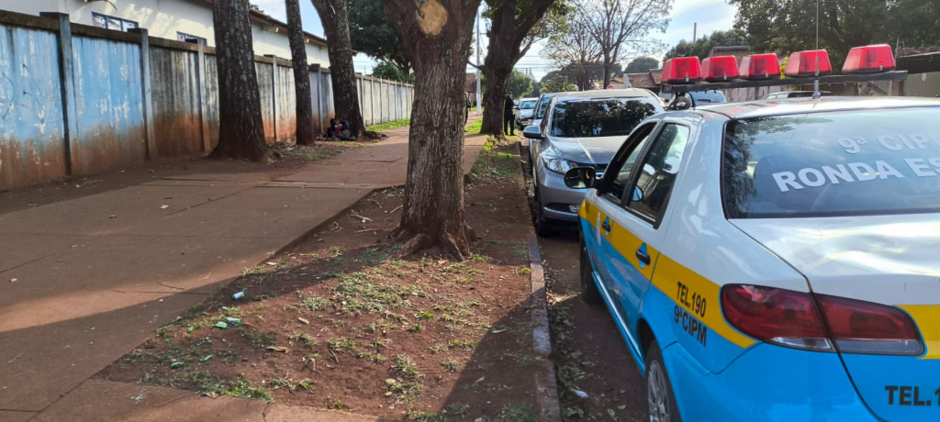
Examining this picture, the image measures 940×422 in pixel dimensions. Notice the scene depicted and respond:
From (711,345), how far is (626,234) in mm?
1261

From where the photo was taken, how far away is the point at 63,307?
4.48m

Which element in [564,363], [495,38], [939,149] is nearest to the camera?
[939,149]

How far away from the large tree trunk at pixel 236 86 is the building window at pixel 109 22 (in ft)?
17.1

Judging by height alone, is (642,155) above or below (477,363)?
above

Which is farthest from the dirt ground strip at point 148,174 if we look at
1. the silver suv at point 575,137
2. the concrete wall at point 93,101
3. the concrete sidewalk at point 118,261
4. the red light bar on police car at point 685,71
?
the red light bar on police car at point 685,71

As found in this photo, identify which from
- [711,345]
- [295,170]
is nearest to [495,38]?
[295,170]

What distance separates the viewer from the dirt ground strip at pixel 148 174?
8445mm

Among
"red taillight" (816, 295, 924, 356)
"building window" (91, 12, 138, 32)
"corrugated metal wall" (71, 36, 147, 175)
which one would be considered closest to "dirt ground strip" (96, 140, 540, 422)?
"red taillight" (816, 295, 924, 356)

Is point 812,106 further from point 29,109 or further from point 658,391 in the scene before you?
point 29,109

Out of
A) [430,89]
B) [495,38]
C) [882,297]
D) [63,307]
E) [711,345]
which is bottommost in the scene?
[63,307]

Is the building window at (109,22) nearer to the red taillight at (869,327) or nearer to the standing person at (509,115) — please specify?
the standing person at (509,115)

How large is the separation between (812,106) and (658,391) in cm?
152

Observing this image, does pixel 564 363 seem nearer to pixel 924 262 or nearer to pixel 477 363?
pixel 477 363

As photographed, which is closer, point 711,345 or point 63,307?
point 711,345
